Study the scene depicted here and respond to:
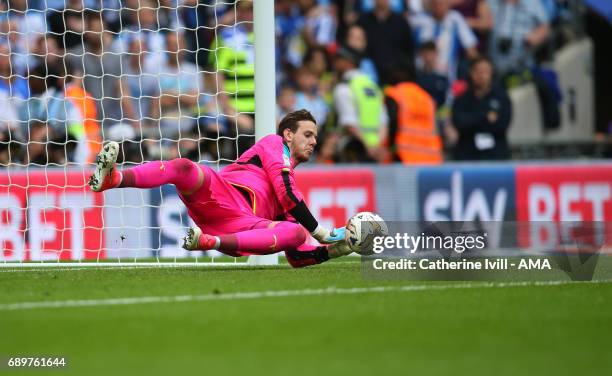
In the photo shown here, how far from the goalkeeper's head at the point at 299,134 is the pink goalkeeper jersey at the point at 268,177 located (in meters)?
0.12

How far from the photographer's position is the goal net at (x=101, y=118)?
1085cm

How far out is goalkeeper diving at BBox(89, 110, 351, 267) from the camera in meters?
7.47

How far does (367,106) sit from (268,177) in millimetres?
6569

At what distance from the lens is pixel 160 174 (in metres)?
7.51

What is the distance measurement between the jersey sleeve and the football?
1.33 ft

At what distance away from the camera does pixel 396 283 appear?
6855 mm

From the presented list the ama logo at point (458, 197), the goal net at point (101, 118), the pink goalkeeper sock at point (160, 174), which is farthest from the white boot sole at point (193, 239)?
the ama logo at point (458, 197)

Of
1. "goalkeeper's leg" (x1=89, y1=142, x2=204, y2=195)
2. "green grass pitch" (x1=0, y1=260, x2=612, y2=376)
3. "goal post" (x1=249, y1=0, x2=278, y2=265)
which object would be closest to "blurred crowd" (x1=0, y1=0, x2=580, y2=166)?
"goal post" (x1=249, y1=0, x2=278, y2=265)

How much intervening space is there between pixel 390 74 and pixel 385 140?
91 centimetres

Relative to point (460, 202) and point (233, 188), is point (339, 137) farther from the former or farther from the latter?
point (233, 188)

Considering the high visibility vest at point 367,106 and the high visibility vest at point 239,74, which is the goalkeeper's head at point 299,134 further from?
the high visibility vest at point 367,106

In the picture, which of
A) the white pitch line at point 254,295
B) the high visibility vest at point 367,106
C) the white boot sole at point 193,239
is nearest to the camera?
the white pitch line at point 254,295

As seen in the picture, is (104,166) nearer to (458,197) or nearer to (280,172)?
(280,172)

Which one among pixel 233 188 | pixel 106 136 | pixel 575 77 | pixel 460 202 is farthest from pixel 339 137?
pixel 233 188
